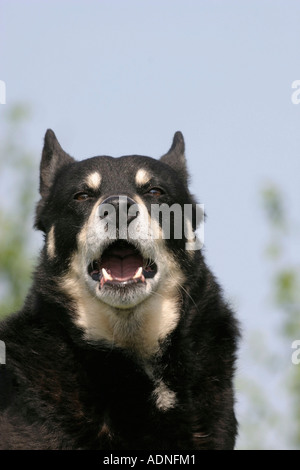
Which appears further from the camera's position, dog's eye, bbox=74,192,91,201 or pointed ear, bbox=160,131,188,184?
pointed ear, bbox=160,131,188,184

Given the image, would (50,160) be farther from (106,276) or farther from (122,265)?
(106,276)

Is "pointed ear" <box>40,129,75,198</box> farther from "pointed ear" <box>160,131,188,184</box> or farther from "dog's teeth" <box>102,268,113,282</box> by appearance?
"dog's teeth" <box>102,268,113,282</box>

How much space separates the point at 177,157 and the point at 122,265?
5.31 ft

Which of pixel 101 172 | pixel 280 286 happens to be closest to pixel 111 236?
pixel 101 172

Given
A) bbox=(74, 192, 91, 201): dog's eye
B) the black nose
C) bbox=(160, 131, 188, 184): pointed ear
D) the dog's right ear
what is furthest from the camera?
bbox=(160, 131, 188, 184): pointed ear

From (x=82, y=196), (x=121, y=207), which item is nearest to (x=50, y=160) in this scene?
(x=82, y=196)

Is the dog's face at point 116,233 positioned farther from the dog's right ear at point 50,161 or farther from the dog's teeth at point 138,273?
the dog's right ear at point 50,161

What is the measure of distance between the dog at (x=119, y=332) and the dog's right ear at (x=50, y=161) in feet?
1.46

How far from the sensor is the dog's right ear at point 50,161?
7.97 m

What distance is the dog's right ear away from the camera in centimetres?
797

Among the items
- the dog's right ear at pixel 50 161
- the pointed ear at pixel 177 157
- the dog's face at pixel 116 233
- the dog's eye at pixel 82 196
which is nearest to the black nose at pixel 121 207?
the dog's face at pixel 116 233

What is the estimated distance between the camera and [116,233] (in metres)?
6.84
